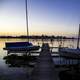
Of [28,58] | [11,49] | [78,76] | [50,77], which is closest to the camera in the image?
[50,77]

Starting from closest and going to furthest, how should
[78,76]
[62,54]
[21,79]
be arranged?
[21,79] → [78,76] → [62,54]

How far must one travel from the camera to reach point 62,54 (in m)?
21.2

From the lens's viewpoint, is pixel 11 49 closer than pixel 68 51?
No

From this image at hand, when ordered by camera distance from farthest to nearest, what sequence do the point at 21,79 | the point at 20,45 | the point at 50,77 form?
the point at 20,45
the point at 21,79
the point at 50,77

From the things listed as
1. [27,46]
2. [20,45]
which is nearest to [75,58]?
[27,46]

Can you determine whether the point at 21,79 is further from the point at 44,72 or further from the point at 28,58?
the point at 28,58

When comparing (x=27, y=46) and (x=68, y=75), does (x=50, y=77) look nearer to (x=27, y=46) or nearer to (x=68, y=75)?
(x=68, y=75)

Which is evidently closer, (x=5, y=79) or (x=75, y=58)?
(x=5, y=79)

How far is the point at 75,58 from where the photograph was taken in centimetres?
1738

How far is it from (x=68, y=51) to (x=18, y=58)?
5.83 metres

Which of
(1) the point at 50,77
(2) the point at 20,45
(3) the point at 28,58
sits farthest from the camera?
(2) the point at 20,45

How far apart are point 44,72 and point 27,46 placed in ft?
56.0

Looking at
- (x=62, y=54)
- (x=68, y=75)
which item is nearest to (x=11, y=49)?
(x=62, y=54)

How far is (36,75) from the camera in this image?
312 inches
